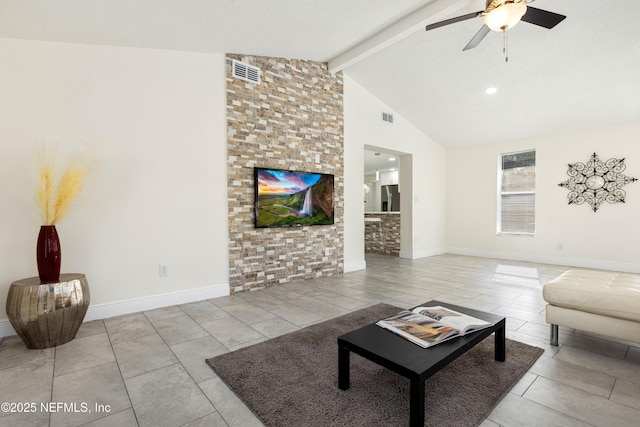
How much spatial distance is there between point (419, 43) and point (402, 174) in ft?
10.00

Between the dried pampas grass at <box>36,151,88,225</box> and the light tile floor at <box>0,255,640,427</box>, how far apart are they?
1098 millimetres

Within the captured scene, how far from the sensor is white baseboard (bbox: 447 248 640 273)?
200 inches

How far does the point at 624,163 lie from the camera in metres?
5.08

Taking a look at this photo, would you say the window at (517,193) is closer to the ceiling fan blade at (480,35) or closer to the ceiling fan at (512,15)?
the ceiling fan blade at (480,35)

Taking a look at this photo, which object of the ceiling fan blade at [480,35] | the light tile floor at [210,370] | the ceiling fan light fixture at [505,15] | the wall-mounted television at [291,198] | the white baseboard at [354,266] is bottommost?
the light tile floor at [210,370]

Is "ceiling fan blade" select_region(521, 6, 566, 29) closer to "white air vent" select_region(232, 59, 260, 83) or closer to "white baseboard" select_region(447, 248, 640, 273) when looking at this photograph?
"white air vent" select_region(232, 59, 260, 83)

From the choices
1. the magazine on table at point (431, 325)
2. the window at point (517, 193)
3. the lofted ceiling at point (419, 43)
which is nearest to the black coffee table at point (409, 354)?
the magazine on table at point (431, 325)

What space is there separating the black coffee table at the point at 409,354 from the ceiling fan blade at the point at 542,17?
2418 mm

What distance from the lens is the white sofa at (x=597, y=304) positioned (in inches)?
81.0

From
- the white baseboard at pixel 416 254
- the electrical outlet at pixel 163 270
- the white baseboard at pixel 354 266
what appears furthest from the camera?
the white baseboard at pixel 416 254

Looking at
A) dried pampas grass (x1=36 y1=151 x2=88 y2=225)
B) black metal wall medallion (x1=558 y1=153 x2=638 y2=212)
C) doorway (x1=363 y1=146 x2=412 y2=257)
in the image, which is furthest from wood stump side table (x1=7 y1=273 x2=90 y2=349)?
black metal wall medallion (x1=558 y1=153 x2=638 y2=212)

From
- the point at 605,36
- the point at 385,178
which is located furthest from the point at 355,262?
the point at 385,178

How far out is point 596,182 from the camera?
5332 mm

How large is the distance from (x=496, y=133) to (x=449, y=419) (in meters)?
6.04
